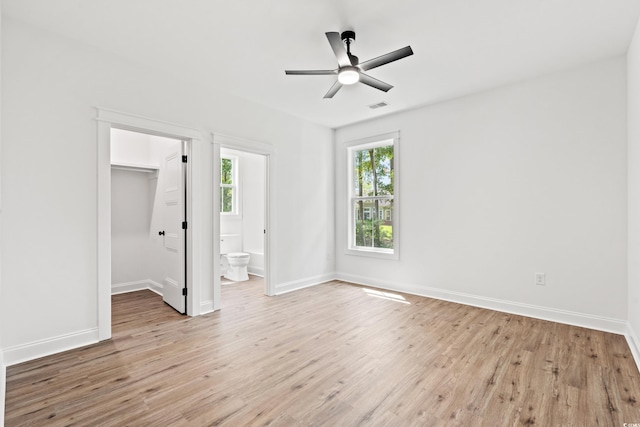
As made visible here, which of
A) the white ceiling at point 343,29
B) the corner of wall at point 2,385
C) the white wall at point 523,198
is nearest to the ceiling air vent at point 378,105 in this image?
the white wall at point 523,198

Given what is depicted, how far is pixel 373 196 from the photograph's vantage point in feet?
17.1

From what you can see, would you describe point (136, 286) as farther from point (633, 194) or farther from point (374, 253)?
point (633, 194)

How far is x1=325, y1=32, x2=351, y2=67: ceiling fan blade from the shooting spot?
2.28m

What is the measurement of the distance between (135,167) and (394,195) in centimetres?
397

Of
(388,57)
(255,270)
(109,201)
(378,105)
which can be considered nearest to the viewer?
(388,57)

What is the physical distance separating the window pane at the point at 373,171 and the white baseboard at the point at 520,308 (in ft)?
4.96

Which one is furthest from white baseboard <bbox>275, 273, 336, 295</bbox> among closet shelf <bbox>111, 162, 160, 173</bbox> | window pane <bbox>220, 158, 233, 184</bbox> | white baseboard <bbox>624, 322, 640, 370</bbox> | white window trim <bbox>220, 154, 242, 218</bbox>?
white baseboard <bbox>624, 322, 640, 370</bbox>

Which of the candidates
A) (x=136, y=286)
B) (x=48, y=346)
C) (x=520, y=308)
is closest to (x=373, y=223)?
(x=520, y=308)

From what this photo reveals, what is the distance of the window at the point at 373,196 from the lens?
4992 mm

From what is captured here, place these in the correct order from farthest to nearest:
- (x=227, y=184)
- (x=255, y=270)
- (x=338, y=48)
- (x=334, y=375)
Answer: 1. (x=227, y=184)
2. (x=255, y=270)
3. (x=338, y=48)
4. (x=334, y=375)

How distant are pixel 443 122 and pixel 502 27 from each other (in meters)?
1.76

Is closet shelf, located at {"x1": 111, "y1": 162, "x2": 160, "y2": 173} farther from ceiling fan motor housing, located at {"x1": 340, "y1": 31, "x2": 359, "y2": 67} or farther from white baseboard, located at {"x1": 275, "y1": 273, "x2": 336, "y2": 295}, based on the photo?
ceiling fan motor housing, located at {"x1": 340, "y1": 31, "x2": 359, "y2": 67}

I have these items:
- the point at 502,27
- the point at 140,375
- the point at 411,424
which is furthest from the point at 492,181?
the point at 140,375

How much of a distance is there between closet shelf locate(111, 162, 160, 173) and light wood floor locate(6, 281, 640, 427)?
215 centimetres
